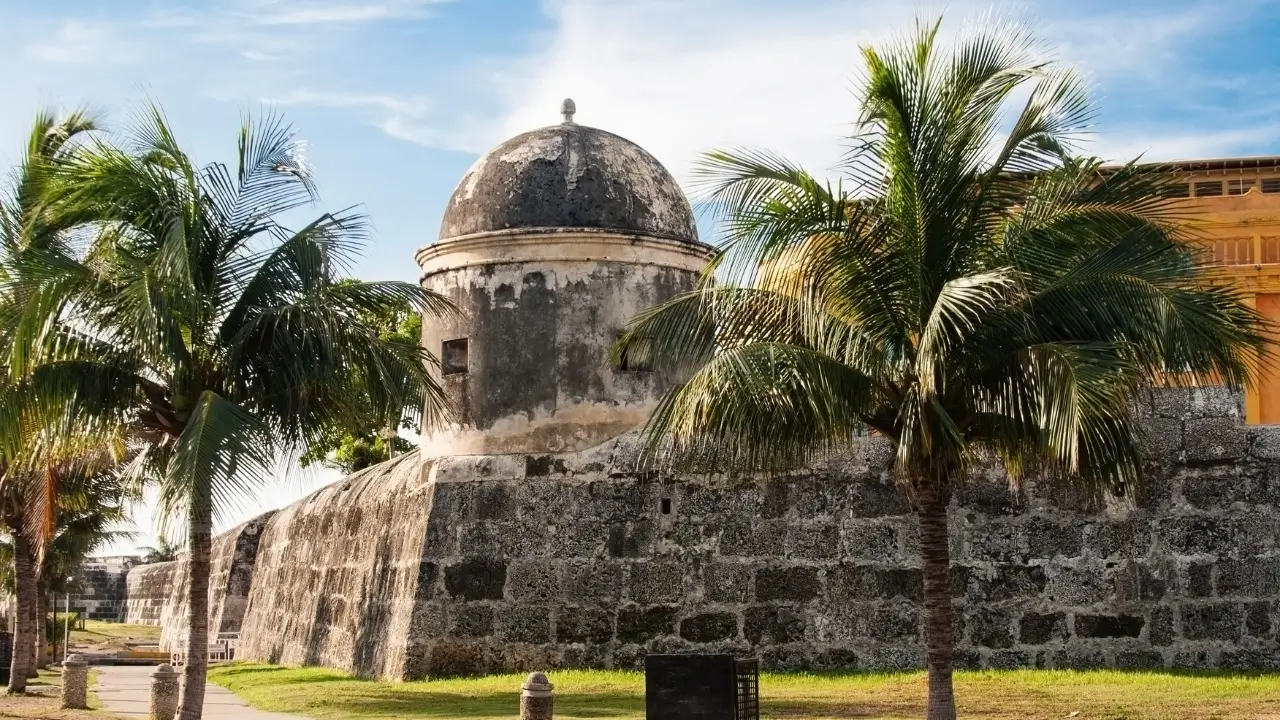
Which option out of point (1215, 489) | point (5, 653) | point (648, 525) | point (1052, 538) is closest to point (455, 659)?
point (648, 525)

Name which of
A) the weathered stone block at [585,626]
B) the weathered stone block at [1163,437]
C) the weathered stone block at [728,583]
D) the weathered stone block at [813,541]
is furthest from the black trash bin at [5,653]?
the weathered stone block at [1163,437]

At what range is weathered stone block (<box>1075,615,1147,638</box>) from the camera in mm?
14906

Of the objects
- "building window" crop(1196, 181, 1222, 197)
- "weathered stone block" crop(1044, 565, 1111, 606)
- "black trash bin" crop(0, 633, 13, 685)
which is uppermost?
"building window" crop(1196, 181, 1222, 197)

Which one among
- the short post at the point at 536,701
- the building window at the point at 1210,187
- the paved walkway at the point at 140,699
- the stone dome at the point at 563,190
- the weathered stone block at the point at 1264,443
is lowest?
the paved walkway at the point at 140,699

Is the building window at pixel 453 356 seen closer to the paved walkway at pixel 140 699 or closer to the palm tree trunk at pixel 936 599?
the paved walkway at pixel 140 699

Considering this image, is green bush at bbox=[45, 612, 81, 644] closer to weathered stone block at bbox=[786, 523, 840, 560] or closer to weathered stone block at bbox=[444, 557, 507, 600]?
weathered stone block at bbox=[444, 557, 507, 600]

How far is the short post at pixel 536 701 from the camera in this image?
1225cm

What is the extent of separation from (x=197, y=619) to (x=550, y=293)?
18.9 feet

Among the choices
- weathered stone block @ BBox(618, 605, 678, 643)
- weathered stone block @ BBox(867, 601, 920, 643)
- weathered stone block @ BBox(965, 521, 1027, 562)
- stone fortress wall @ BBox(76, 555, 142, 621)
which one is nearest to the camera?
weathered stone block @ BBox(965, 521, 1027, 562)

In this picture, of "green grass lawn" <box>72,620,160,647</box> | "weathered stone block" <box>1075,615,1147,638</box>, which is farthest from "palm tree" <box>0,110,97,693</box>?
"green grass lawn" <box>72,620,160,647</box>

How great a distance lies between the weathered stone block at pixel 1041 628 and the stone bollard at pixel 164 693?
7.61m

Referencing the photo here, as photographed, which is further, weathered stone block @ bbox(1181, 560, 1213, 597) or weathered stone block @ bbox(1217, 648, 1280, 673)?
weathered stone block @ bbox(1181, 560, 1213, 597)

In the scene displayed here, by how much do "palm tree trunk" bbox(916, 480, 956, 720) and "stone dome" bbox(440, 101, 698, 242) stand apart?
667cm

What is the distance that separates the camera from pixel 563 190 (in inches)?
690
